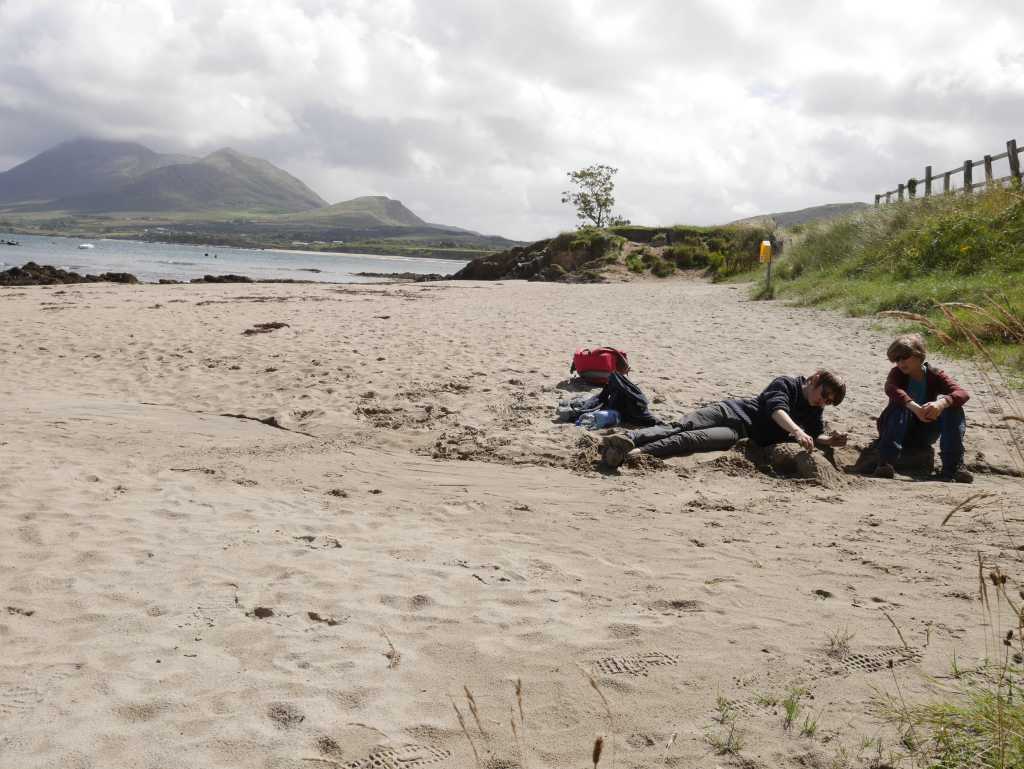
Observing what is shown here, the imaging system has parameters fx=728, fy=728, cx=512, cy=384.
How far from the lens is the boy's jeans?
5.84 m

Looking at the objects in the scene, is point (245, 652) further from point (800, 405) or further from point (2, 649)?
point (800, 405)

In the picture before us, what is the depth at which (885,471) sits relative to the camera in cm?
592

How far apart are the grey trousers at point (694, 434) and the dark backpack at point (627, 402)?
2.35 feet

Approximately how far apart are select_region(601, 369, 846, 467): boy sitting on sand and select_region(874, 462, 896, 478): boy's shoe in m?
0.34

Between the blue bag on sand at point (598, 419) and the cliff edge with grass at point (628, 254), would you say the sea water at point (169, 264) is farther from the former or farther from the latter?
the blue bag on sand at point (598, 419)

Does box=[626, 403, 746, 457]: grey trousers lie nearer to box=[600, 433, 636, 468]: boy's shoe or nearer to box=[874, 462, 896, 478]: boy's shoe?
box=[600, 433, 636, 468]: boy's shoe

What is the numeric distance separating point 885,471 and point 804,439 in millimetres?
798

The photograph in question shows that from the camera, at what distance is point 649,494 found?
216 inches

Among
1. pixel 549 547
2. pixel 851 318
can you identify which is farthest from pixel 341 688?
pixel 851 318

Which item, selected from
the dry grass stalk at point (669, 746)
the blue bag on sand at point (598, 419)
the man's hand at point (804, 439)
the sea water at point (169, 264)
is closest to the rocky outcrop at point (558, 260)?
the sea water at point (169, 264)

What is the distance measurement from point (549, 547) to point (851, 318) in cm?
1188

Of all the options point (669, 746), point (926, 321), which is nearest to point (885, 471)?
point (926, 321)

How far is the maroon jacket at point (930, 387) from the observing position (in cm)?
579

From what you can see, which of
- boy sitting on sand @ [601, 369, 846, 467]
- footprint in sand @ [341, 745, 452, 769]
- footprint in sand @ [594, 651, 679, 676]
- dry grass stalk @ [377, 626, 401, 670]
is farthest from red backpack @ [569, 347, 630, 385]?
footprint in sand @ [341, 745, 452, 769]
